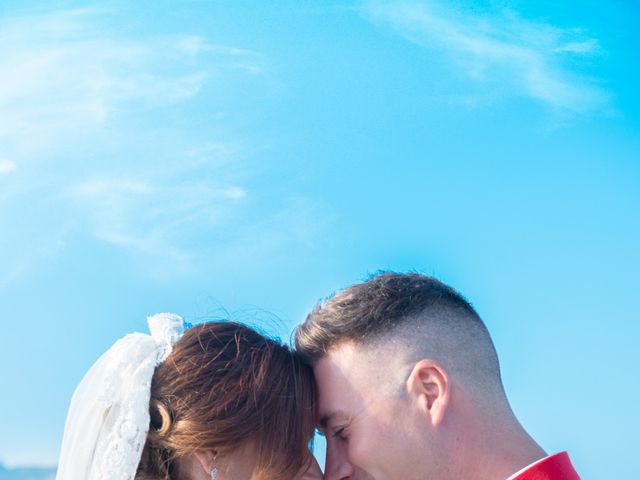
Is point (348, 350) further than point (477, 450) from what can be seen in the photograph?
Yes

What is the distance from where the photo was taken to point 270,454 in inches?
203

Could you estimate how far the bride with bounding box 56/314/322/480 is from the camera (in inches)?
197

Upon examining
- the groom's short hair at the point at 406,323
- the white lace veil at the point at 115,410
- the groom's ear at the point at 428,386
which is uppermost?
the groom's short hair at the point at 406,323

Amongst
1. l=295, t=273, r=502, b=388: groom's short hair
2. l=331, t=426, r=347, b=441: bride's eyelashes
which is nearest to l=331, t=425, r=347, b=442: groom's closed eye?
l=331, t=426, r=347, b=441: bride's eyelashes

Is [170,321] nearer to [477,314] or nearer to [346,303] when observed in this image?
[346,303]

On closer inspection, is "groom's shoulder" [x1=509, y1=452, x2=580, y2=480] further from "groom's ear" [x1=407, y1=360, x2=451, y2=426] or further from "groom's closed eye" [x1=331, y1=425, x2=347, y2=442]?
"groom's closed eye" [x1=331, y1=425, x2=347, y2=442]

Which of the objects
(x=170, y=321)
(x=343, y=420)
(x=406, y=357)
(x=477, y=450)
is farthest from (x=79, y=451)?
(x=477, y=450)

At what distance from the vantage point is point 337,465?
218 inches

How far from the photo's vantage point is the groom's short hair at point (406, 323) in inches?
213

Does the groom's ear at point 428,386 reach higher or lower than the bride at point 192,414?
higher

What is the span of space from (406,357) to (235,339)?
1.08 meters

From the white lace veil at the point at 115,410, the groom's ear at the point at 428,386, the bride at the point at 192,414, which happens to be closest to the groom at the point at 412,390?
the groom's ear at the point at 428,386

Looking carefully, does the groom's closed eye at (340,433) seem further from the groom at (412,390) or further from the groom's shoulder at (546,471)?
the groom's shoulder at (546,471)

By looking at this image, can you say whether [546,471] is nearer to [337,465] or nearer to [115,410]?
[337,465]
